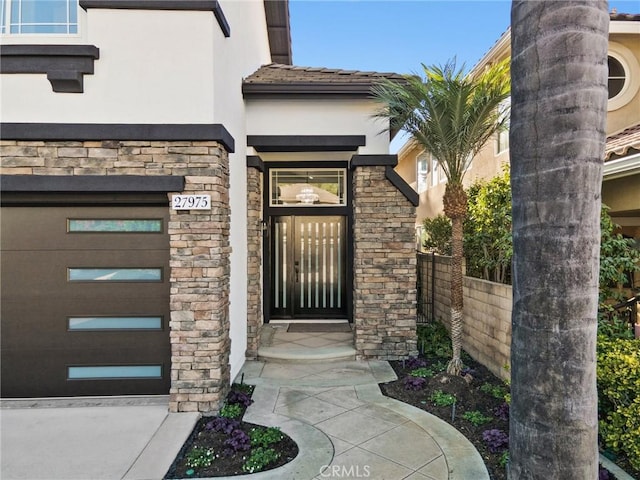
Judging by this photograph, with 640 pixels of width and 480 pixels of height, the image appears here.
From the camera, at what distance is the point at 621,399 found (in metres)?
3.16

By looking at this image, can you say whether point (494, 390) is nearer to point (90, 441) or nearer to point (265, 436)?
point (265, 436)

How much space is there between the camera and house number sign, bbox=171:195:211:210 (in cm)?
423

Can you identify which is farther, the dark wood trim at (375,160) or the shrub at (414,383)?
the dark wood trim at (375,160)

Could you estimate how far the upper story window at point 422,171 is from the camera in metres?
15.8

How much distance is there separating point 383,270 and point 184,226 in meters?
3.17

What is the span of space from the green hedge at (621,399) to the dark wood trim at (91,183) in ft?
14.9

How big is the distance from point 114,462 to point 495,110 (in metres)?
5.72

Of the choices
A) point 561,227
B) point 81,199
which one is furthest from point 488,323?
point 81,199

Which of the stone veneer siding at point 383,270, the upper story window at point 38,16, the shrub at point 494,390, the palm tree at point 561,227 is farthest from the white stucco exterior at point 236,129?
the palm tree at point 561,227

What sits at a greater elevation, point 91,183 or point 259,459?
point 91,183

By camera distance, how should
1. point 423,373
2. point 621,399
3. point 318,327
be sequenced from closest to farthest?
point 621,399 → point 423,373 → point 318,327

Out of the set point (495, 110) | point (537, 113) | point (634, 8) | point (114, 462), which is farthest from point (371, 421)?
point (634, 8)

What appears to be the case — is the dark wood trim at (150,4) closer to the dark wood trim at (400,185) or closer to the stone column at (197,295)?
the stone column at (197,295)

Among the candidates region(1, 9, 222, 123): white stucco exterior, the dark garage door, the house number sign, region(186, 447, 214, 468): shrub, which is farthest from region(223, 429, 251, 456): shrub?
region(1, 9, 222, 123): white stucco exterior
